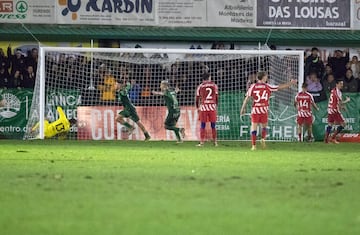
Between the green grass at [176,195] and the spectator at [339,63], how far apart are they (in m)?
14.2

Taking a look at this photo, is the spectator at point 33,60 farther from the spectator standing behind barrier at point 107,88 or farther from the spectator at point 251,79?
the spectator at point 251,79

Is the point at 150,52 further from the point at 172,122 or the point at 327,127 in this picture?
the point at 327,127

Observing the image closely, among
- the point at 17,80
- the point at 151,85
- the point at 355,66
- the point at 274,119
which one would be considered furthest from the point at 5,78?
the point at 355,66

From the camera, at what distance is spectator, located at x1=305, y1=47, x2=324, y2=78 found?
3269cm

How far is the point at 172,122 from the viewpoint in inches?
1096

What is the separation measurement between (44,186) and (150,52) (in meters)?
17.1

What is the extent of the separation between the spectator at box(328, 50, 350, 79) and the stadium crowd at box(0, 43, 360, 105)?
1.65 meters

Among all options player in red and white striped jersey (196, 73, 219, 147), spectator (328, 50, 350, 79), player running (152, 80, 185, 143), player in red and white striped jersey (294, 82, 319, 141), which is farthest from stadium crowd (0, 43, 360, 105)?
player in red and white striped jersey (196, 73, 219, 147)

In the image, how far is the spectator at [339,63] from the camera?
108ft

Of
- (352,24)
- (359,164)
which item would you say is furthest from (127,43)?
(359,164)

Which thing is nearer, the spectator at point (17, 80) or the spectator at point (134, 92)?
the spectator at point (134, 92)

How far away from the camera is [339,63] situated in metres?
33.1

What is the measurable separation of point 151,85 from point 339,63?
735 centimetres

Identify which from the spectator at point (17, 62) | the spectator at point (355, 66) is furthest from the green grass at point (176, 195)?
the spectator at point (355, 66)
